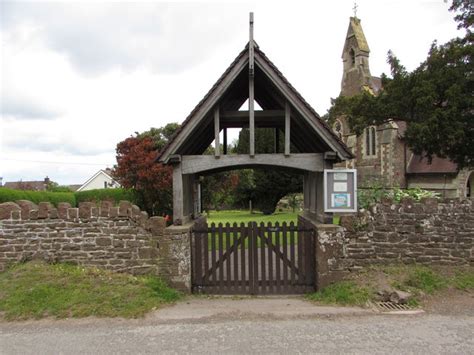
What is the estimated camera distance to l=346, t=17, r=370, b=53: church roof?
119ft

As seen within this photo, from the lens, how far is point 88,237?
698 cm

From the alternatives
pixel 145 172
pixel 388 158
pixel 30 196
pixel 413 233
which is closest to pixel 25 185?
pixel 30 196

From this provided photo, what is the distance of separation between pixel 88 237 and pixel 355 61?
36.7 m

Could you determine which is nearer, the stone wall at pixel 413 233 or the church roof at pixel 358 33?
the stone wall at pixel 413 233

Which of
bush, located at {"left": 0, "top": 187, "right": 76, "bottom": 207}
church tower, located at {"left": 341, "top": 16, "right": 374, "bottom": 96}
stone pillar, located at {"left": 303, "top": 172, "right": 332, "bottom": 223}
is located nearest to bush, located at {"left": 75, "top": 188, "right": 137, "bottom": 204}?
bush, located at {"left": 0, "top": 187, "right": 76, "bottom": 207}

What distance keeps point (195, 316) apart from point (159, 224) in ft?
6.56

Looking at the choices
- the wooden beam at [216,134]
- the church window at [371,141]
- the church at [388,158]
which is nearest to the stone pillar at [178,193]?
the wooden beam at [216,134]

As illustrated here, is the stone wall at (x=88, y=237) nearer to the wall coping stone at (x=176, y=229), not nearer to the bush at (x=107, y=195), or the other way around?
the wall coping stone at (x=176, y=229)

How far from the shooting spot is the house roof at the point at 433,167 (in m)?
26.4

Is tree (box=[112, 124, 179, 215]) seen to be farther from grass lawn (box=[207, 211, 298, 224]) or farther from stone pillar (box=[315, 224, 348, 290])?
stone pillar (box=[315, 224, 348, 290])

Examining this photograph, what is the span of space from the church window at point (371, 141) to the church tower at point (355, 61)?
552cm

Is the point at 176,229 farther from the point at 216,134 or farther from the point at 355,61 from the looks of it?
the point at 355,61

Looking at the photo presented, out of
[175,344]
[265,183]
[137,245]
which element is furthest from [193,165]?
[265,183]

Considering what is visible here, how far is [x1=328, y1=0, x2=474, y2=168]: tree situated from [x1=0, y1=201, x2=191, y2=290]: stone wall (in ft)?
51.2
